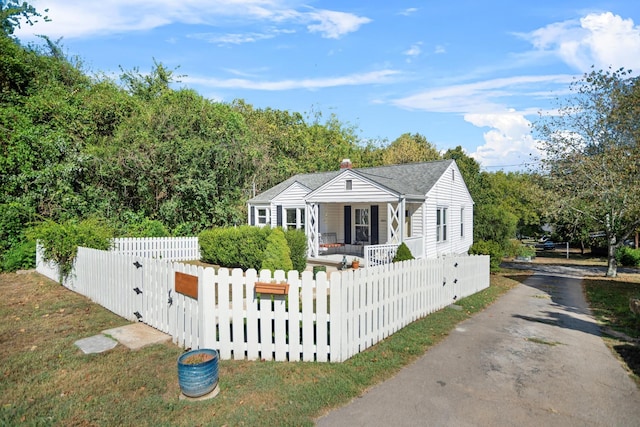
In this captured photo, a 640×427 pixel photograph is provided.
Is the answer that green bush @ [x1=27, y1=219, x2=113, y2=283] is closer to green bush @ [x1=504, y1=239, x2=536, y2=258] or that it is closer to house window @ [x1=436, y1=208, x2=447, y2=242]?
house window @ [x1=436, y1=208, x2=447, y2=242]

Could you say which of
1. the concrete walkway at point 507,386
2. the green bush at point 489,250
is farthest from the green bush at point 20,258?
the green bush at point 489,250

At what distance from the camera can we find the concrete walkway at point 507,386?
154 inches

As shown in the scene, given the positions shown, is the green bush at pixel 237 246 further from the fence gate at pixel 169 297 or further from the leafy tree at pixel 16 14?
the leafy tree at pixel 16 14

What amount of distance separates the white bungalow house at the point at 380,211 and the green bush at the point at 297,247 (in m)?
2.48

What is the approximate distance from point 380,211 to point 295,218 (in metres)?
4.70

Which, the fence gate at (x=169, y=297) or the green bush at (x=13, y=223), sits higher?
the green bush at (x=13, y=223)

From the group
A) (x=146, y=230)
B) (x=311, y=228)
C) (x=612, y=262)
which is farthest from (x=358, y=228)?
(x=612, y=262)

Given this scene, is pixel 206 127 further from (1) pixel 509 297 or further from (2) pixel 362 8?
(1) pixel 509 297

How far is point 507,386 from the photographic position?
468cm

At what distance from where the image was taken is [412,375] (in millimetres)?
4973

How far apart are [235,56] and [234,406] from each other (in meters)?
14.7

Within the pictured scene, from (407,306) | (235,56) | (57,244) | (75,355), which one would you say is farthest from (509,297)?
(235,56)

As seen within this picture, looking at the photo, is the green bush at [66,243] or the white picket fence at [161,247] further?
the white picket fence at [161,247]

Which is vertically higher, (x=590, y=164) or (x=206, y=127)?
(x=206, y=127)
